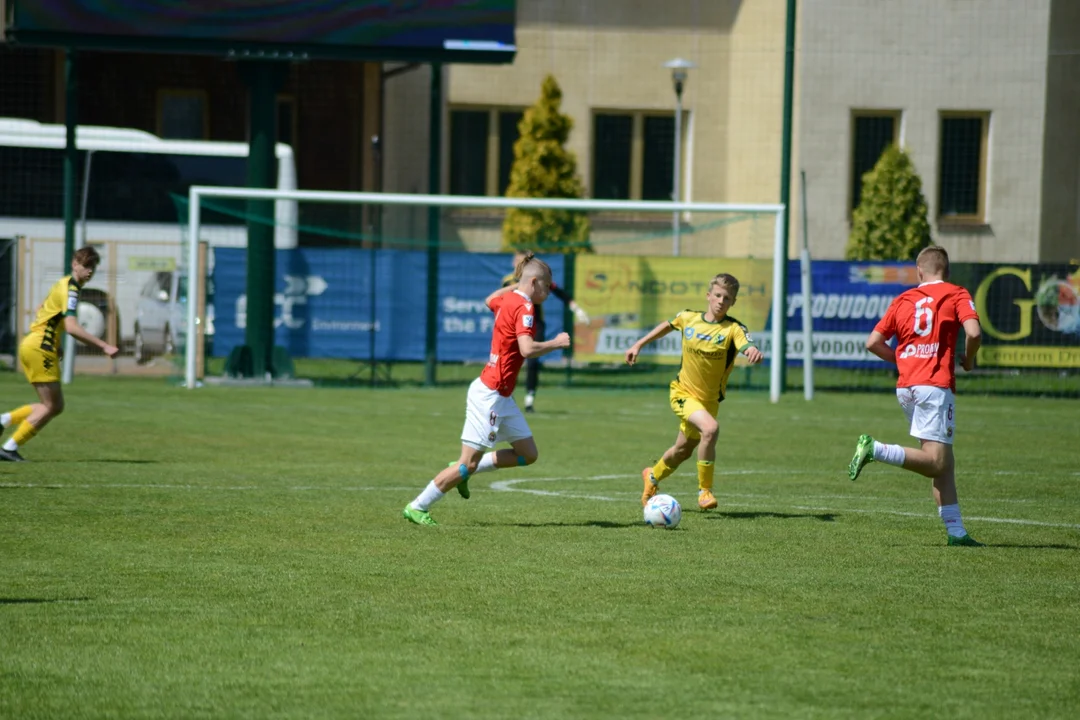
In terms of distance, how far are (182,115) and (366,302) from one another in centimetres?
1487

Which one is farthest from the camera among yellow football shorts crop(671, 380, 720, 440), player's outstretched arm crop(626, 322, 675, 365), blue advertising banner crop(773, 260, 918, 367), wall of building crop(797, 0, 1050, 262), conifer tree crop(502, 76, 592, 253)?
conifer tree crop(502, 76, 592, 253)

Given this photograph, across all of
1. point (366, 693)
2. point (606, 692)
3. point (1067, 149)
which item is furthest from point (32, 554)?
point (1067, 149)

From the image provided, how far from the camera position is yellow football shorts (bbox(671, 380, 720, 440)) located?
10938 millimetres

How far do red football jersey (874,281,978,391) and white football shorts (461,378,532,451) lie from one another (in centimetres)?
244

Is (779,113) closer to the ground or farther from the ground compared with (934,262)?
farther from the ground

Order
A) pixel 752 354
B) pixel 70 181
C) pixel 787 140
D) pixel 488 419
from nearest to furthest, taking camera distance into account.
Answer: pixel 488 419 < pixel 752 354 < pixel 787 140 < pixel 70 181

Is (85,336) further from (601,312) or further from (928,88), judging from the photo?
(928,88)

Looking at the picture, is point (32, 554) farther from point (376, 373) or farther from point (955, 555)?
point (376, 373)

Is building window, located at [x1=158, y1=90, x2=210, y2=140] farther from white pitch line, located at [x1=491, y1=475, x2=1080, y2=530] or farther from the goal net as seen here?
white pitch line, located at [x1=491, y1=475, x2=1080, y2=530]

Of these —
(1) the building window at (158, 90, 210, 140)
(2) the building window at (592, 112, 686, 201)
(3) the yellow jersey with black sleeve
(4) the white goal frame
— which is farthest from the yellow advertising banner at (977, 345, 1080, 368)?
(1) the building window at (158, 90, 210, 140)

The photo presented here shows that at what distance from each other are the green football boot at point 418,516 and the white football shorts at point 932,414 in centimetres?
311

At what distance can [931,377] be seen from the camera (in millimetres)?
9508

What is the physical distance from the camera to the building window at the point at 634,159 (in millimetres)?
36062

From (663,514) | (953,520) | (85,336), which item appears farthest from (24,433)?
(953,520)
